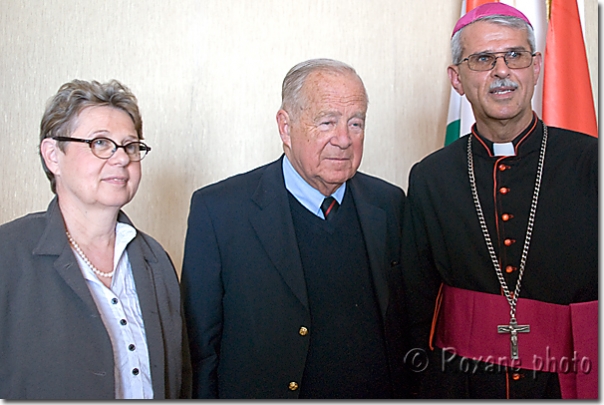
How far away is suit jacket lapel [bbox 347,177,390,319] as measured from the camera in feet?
6.04

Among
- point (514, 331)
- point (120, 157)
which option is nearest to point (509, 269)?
point (514, 331)

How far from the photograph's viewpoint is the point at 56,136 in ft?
4.88

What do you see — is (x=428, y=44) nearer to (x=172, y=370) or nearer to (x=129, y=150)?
(x=129, y=150)

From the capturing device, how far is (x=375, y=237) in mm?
1872

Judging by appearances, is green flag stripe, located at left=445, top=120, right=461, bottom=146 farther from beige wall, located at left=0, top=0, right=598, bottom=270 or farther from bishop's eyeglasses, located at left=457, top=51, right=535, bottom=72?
bishop's eyeglasses, located at left=457, top=51, right=535, bottom=72

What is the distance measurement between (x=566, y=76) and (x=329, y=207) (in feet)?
3.95

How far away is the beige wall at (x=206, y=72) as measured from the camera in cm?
238

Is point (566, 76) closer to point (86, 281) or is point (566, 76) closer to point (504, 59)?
point (504, 59)

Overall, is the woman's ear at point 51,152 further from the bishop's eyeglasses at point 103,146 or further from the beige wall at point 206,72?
the beige wall at point 206,72

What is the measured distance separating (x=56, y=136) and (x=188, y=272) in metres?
0.55

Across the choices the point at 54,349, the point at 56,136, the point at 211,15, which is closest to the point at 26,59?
the point at 211,15

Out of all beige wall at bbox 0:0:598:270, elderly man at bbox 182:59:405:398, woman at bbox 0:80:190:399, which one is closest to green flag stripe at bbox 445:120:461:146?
beige wall at bbox 0:0:598:270

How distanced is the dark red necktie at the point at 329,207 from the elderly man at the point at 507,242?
11.5 inches

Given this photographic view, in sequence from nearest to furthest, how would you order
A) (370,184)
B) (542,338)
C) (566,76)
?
(542,338) < (370,184) < (566,76)
